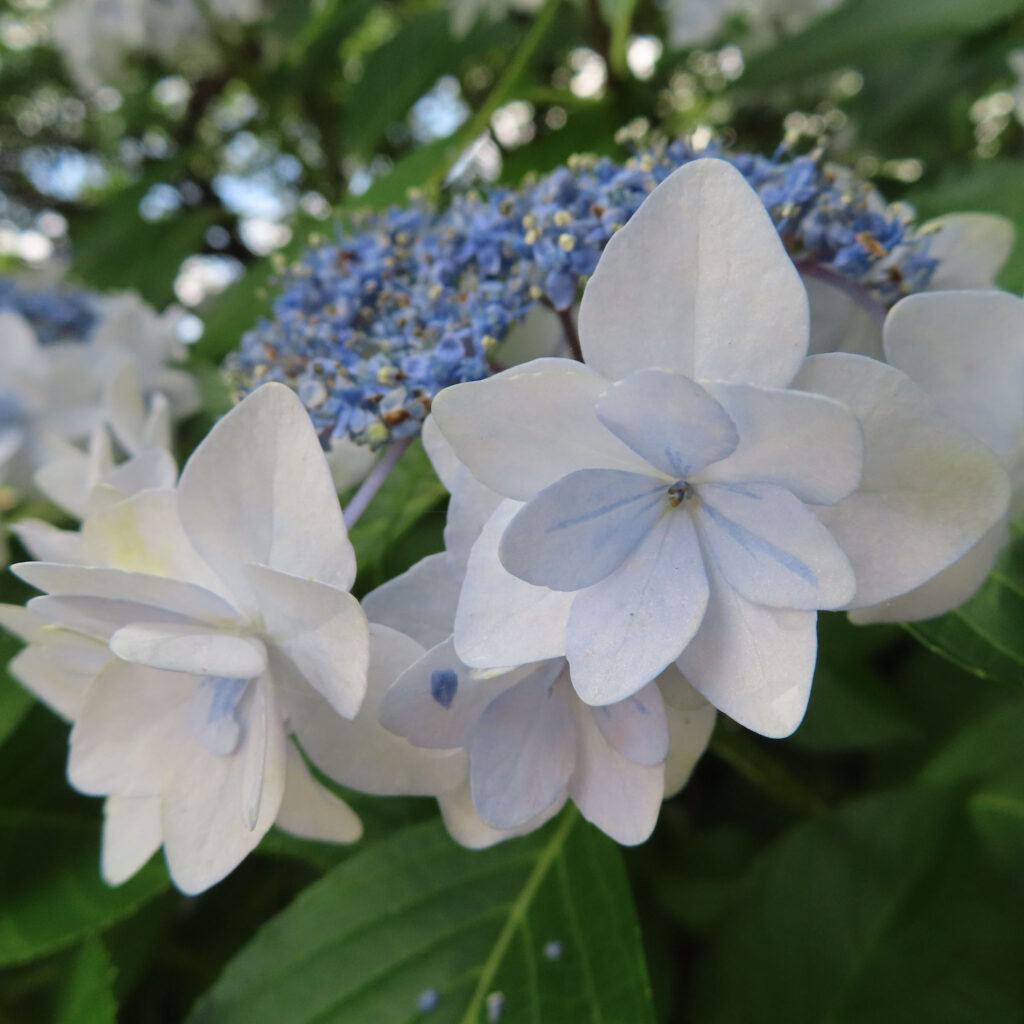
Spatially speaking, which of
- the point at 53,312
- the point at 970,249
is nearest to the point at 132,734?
the point at 970,249

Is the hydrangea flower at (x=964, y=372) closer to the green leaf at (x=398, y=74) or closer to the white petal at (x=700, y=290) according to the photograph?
the white petal at (x=700, y=290)

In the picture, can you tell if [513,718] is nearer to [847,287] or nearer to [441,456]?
[441,456]

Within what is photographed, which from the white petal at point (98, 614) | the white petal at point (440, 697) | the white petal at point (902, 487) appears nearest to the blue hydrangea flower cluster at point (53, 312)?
the white petal at point (98, 614)

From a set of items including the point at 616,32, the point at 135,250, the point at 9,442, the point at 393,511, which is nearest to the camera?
the point at 393,511

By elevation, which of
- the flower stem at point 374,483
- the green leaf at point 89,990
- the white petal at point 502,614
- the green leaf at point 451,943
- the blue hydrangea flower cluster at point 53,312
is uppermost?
the blue hydrangea flower cluster at point 53,312

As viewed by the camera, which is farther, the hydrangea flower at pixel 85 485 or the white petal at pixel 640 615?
the hydrangea flower at pixel 85 485
